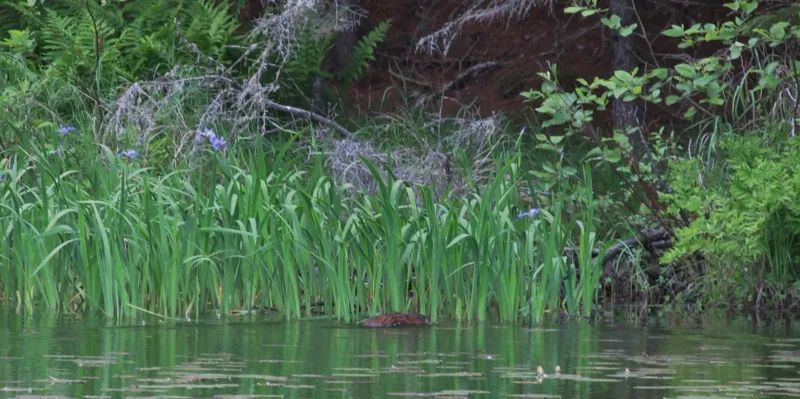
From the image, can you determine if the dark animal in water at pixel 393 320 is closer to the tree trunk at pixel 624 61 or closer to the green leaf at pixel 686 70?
the green leaf at pixel 686 70

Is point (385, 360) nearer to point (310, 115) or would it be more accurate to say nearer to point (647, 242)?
point (647, 242)

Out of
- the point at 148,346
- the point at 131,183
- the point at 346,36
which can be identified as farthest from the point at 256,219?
the point at 346,36

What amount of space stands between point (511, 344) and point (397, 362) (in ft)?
2.71

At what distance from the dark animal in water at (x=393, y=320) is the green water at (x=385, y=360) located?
0.12m

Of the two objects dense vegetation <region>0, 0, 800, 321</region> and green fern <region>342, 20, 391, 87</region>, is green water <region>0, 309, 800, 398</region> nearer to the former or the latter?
dense vegetation <region>0, 0, 800, 321</region>

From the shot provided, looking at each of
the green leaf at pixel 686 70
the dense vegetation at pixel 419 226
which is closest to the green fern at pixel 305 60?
the dense vegetation at pixel 419 226

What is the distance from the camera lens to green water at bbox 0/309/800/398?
3.73 metres

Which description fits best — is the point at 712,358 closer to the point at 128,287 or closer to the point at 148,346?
the point at 148,346

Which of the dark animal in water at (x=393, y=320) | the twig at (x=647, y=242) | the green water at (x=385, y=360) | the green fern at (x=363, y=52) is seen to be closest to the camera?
the green water at (x=385, y=360)

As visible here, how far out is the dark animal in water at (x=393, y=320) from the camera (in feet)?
18.7

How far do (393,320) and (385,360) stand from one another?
4.24 feet

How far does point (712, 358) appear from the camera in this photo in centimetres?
464

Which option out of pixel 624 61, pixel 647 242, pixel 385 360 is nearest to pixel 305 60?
pixel 624 61

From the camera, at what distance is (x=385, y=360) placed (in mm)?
4441
